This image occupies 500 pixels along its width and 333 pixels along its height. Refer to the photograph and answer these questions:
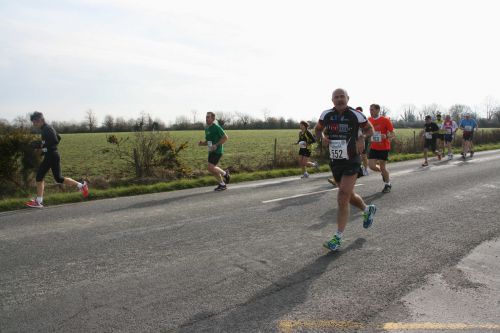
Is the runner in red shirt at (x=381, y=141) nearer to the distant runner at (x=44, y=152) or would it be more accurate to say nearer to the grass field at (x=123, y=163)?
the grass field at (x=123, y=163)

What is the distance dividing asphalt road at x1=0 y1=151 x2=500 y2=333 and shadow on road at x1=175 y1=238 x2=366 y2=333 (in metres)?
0.01

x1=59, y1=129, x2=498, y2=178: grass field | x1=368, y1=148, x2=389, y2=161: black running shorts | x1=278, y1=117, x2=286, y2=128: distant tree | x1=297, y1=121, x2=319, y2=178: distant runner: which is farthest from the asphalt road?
x1=278, y1=117, x2=286, y2=128: distant tree

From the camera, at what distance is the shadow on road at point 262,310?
3.04m

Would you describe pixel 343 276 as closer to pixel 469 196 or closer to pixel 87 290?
pixel 87 290

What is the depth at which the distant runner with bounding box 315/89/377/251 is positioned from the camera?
498 cm

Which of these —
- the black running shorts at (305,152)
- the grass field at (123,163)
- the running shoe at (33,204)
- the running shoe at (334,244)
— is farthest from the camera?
the grass field at (123,163)

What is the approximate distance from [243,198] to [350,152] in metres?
3.82

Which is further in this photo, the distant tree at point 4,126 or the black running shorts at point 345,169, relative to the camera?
the distant tree at point 4,126

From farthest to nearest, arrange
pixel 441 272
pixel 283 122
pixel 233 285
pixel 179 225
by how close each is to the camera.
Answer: pixel 283 122, pixel 179 225, pixel 441 272, pixel 233 285

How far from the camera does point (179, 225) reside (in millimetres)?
6121

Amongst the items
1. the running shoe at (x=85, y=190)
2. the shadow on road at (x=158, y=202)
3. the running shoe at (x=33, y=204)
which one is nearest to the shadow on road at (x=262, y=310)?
the shadow on road at (x=158, y=202)

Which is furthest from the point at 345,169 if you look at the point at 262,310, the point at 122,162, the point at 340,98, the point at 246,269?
the point at 122,162

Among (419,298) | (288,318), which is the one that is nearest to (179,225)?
(288,318)

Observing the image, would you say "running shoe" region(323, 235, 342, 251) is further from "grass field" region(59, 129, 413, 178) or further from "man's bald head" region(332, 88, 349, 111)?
"grass field" region(59, 129, 413, 178)
